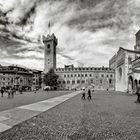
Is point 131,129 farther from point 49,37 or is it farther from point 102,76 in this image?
point 49,37

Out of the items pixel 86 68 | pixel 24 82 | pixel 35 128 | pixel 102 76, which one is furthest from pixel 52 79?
pixel 35 128

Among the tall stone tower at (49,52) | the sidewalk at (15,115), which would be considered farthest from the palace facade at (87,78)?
the sidewalk at (15,115)

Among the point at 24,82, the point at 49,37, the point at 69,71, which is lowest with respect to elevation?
the point at 24,82

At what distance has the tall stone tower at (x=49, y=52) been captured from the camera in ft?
341

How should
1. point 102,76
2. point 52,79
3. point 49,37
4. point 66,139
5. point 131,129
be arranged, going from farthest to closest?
point 49,37 < point 102,76 < point 52,79 < point 131,129 < point 66,139

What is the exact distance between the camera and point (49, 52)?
107 metres

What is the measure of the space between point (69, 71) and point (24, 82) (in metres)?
31.5

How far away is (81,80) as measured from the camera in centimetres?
9575

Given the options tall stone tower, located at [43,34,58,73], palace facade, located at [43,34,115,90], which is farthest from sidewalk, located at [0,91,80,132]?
tall stone tower, located at [43,34,58,73]

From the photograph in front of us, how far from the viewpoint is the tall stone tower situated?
10406 cm

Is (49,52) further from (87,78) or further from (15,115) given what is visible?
(15,115)

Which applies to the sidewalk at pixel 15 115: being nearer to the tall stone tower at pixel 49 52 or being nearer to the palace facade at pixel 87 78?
the palace facade at pixel 87 78

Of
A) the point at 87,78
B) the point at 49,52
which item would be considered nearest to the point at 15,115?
the point at 87,78

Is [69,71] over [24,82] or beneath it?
over
